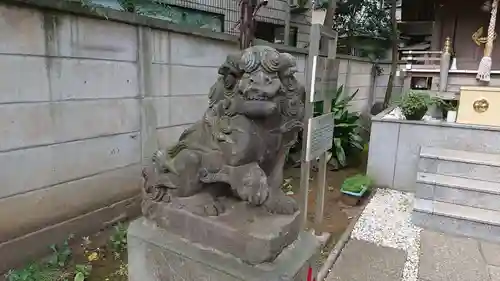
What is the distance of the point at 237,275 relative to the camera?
133 cm

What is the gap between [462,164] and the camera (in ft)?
11.7

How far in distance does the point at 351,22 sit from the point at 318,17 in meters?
6.91

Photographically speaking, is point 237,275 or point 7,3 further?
point 7,3

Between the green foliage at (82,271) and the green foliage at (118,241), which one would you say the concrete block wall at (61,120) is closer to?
the green foliage at (118,241)

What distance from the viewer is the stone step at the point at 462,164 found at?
3.47 m

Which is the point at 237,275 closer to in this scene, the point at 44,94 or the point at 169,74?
the point at 44,94

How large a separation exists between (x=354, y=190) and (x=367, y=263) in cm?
135

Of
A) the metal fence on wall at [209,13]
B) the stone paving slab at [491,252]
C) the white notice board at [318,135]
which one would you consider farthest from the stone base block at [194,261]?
the metal fence on wall at [209,13]

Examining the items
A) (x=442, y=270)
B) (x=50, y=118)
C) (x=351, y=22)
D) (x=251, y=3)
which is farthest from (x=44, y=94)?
(x=351, y=22)

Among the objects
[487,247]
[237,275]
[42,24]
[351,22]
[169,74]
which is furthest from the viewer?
[351,22]

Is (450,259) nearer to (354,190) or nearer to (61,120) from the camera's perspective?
(354,190)

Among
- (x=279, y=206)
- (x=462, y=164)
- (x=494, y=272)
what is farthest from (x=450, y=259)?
(x=279, y=206)

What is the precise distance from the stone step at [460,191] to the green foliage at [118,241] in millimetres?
2876

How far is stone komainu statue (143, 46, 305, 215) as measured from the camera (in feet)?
4.29
